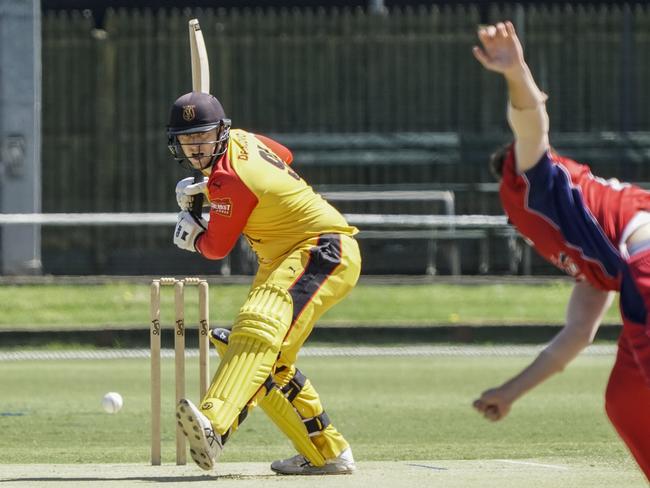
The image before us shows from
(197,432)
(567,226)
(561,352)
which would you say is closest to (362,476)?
(197,432)

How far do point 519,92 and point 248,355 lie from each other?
201 centimetres

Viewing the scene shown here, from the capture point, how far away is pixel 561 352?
4.88 meters

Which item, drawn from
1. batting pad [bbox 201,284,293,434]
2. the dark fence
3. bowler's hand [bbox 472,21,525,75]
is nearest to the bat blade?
batting pad [bbox 201,284,293,434]

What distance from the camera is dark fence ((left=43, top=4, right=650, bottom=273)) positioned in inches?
683

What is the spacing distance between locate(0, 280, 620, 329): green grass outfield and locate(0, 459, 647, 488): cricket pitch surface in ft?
23.7

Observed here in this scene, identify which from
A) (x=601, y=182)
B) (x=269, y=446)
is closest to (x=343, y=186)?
(x=269, y=446)

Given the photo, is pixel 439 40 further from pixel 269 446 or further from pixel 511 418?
pixel 269 446

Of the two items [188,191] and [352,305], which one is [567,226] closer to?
[188,191]

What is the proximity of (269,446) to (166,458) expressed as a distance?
95 centimetres

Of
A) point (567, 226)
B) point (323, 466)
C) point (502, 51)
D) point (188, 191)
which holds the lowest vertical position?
point (323, 466)

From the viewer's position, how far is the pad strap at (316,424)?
6.91 metres

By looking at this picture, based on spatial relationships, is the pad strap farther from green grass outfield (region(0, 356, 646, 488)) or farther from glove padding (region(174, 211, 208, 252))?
glove padding (region(174, 211, 208, 252))

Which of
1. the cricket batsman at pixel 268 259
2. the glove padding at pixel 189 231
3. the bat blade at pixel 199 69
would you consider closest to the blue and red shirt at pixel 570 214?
the cricket batsman at pixel 268 259

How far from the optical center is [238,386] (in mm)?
6199
